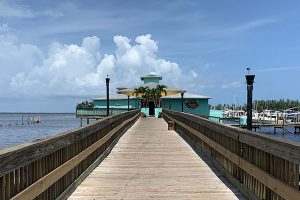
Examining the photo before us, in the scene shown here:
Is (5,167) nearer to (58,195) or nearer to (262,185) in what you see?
(58,195)

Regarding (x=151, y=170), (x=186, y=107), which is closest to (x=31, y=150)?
Result: (x=151, y=170)

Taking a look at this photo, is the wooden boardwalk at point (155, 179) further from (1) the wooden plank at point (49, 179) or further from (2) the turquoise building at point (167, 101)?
(2) the turquoise building at point (167, 101)

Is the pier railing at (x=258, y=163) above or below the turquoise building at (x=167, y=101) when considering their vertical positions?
below

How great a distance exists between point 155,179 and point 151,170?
3.93ft

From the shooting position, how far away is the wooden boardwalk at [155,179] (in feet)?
24.4

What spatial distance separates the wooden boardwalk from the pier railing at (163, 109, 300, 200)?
1.02 feet

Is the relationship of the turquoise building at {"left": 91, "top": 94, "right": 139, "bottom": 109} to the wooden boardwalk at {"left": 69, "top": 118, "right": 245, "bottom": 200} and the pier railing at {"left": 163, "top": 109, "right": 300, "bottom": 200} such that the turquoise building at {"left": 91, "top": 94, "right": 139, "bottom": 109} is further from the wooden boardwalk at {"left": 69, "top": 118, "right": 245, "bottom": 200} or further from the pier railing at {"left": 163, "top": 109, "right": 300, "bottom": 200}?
the pier railing at {"left": 163, "top": 109, "right": 300, "bottom": 200}

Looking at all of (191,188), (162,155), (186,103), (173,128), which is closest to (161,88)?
(186,103)

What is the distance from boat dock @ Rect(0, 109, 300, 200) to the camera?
5.11 m

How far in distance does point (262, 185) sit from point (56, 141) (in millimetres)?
3006

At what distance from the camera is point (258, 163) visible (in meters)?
6.67

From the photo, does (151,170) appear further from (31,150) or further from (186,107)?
(186,107)

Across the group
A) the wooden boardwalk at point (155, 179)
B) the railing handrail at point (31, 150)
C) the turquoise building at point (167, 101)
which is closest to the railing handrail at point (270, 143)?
the wooden boardwalk at point (155, 179)

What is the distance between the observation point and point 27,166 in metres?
5.27
